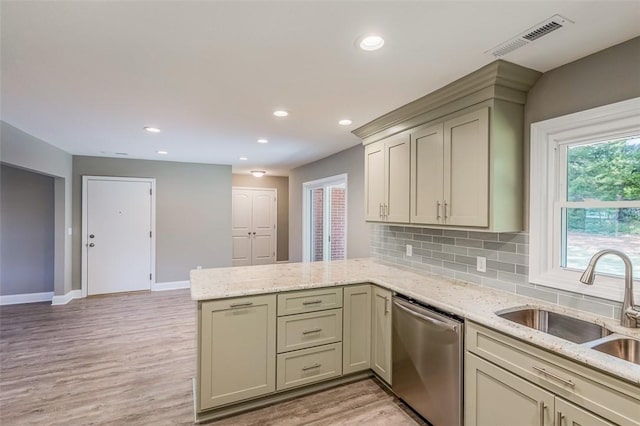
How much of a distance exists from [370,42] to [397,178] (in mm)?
1451

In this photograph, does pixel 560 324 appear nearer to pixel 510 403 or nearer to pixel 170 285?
pixel 510 403

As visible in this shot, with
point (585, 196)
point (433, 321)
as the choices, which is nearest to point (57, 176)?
point (433, 321)

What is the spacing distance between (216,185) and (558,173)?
18.2 ft

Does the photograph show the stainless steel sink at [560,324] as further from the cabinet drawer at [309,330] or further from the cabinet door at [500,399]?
the cabinet drawer at [309,330]

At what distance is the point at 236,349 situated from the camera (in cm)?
228

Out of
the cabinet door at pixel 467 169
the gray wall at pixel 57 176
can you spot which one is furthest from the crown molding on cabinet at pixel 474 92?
the gray wall at pixel 57 176

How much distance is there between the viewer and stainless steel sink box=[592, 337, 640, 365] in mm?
1476

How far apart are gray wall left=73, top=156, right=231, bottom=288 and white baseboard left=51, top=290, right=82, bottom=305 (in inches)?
48.4

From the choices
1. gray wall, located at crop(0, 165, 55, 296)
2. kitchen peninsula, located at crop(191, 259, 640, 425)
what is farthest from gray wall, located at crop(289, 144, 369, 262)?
→ gray wall, located at crop(0, 165, 55, 296)

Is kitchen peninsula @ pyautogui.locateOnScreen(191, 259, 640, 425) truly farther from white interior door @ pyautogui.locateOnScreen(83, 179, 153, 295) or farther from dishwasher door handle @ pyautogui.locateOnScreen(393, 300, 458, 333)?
white interior door @ pyautogui.locateOnScreen(83, 179, 153, 295)

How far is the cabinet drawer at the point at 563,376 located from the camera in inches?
47.8

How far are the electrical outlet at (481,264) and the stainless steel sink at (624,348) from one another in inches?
37.9

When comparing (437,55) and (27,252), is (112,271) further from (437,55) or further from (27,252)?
(437,55)

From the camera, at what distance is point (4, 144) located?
3221mm
